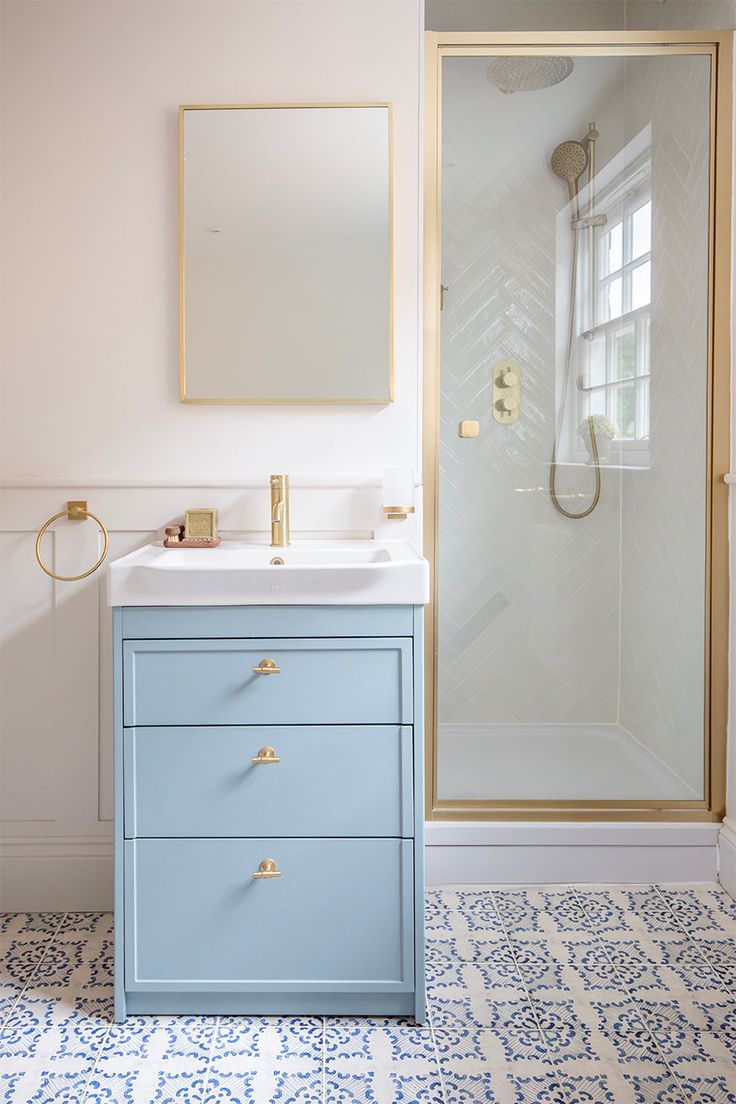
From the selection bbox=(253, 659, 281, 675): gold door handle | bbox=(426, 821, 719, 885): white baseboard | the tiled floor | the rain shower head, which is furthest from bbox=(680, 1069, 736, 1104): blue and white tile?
the rain shower head

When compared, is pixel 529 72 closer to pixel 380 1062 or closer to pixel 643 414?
pixel 643 414

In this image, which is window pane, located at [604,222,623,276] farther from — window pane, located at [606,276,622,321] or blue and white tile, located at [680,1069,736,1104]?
blue and white tile, located at [680,1069,736,1104]

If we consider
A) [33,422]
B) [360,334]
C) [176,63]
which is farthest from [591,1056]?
[176,63]

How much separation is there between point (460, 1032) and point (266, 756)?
65 centimetres

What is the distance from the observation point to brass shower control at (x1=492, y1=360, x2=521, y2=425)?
2193 millimetres

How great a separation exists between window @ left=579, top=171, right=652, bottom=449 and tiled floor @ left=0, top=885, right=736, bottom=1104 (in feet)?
4.18

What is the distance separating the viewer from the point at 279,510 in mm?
2092

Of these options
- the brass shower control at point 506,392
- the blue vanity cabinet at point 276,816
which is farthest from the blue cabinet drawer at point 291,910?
the brass shower control at point 506,392

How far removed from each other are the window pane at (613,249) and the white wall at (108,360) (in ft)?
1.63

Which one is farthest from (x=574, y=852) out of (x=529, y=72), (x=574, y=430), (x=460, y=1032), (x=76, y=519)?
(x=529, y=72)

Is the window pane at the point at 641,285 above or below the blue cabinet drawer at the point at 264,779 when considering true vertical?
above

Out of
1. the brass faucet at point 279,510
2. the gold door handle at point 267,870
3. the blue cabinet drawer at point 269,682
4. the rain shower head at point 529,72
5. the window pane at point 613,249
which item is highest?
the rain shower head at point 529,72

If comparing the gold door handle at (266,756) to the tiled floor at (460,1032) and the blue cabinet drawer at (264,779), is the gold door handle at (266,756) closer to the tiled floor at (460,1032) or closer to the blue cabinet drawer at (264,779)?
the blue cabinet drawer at (264,779)

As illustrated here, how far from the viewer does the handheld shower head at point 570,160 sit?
7.07ft
